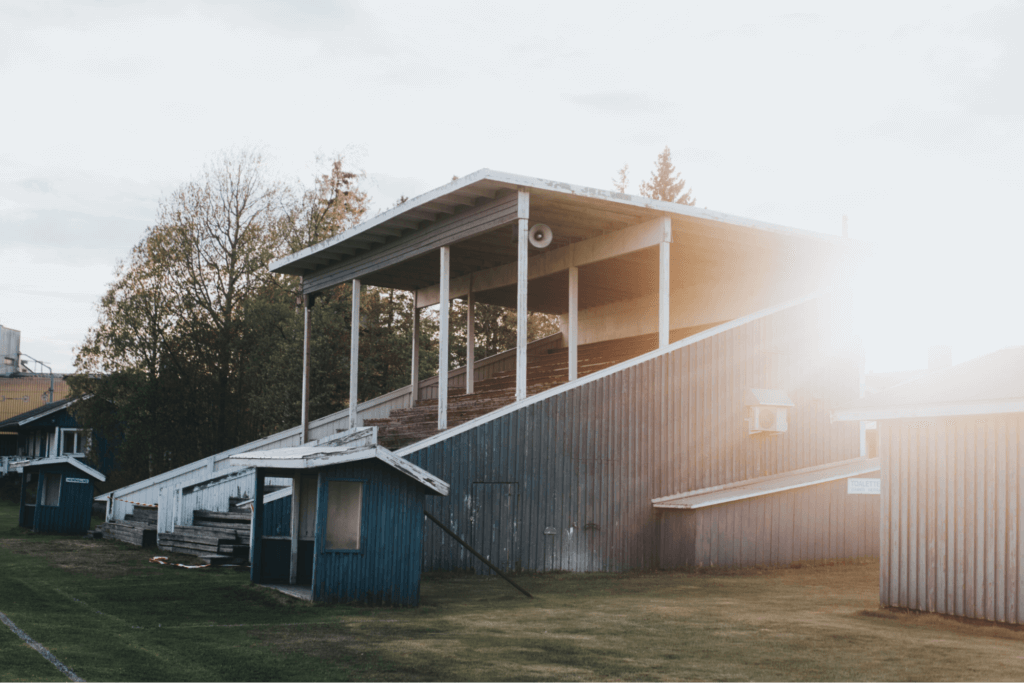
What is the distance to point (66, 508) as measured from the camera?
22484 mm

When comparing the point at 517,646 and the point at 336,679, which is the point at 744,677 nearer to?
the point at 517,646

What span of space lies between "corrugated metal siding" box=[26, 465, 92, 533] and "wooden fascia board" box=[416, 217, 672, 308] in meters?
9.57

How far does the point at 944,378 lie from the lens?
1204cm

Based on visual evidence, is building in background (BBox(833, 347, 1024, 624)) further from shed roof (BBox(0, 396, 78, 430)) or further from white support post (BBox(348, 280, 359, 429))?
shed roof (BBox(0, 396, 78, 430))

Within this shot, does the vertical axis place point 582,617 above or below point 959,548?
below

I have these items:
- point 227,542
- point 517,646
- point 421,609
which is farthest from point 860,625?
point 227,542

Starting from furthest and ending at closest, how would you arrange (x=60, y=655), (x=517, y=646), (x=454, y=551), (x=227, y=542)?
(x=227, y=542)
(x=454, y=551)
(x=517, y=646)
(x=60, y=655)

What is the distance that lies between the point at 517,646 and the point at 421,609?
9.00ft

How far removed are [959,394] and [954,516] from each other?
1.46 m

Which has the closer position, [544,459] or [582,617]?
[582,617]

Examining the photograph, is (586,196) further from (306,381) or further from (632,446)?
(306,381)

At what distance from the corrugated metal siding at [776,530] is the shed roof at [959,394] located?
511 centimetres

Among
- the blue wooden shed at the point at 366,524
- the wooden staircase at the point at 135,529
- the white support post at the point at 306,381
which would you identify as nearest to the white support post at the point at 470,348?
the white support post at the point at 306,381

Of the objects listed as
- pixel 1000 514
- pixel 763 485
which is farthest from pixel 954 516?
pixel 763 485
